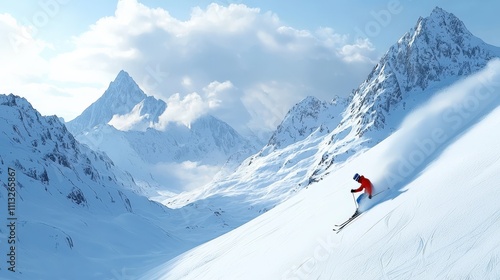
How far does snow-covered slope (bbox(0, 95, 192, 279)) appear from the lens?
66375 millimetres

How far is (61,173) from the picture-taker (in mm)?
130625

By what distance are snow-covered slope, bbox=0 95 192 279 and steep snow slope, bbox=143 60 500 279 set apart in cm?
4682

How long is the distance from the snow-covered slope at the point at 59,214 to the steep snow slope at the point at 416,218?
46.8 metres

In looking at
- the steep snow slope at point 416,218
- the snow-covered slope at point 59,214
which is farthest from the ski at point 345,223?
the snow-covered slope at point 59,214

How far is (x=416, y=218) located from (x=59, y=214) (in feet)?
346

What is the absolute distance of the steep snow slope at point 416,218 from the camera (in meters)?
9.69

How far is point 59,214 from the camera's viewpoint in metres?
101

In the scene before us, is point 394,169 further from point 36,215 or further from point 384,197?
point 36,215

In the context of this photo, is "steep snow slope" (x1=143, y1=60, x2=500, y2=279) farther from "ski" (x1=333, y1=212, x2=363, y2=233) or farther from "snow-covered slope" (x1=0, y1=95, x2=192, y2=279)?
"snow-covered slope" (x1=0, y1=95, x2=192, y2=279)

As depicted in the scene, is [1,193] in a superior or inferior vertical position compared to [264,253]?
superior

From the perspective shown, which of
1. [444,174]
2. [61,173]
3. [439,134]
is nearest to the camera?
[444,174]

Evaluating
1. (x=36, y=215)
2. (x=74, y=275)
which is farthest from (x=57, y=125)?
(x=74, y=275)

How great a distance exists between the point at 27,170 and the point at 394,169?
11875 cm

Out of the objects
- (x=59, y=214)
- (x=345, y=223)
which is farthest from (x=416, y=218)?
(x=59, y=214)
